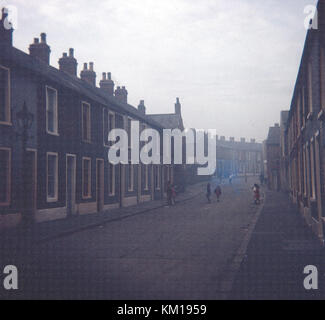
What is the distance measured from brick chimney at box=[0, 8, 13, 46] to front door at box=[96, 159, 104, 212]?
9.99 m

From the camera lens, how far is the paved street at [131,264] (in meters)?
7.29

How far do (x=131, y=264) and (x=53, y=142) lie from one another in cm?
1164

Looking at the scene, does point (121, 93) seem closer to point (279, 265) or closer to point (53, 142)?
point (53, 142)

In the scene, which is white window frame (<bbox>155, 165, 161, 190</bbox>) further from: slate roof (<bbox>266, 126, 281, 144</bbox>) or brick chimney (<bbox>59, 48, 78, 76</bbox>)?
slate roof (<bbox>266, 126, 281, 144</bbox>)

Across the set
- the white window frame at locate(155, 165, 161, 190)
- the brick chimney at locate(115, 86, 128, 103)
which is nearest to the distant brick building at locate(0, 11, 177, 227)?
the brick chimney at locate(115, 86, 128, 103)

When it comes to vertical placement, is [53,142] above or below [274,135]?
below

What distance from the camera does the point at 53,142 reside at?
20109 mm

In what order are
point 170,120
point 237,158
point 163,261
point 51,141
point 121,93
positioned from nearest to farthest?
1. point 163,261
2. point 51,141
3. point 121,93
4. point 170,120
5. point 237,158

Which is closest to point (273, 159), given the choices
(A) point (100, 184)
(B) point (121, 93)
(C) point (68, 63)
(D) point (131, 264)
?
(B) point (121, 93)

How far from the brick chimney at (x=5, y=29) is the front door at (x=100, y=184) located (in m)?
9.99

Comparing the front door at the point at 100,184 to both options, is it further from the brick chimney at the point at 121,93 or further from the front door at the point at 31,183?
the brick chimney at the point at 121,93

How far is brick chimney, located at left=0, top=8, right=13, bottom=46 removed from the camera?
670 inches

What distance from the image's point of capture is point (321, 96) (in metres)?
12.5
